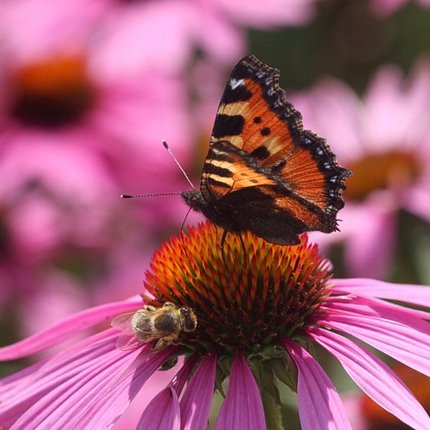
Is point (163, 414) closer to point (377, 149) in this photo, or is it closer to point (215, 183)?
point (215, 183)

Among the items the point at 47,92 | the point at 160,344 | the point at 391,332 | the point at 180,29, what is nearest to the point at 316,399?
the point at 391,332

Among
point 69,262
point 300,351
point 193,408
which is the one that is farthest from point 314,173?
point 69,262

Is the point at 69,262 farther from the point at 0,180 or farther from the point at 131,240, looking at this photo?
the point at 0,180

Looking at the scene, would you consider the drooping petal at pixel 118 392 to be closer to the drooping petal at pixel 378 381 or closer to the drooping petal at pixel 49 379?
the drooping petal at pixel 49 379

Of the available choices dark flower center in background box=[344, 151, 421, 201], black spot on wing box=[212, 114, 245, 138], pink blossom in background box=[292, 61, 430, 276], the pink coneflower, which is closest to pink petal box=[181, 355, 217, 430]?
the pink coneflower

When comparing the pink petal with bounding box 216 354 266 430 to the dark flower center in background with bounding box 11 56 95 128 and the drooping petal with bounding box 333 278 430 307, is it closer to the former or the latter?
the drooping petal with bounding box 333 278 430 307
